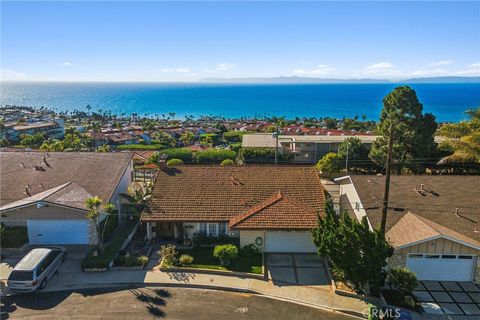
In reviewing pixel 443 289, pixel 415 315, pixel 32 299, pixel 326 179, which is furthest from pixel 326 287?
pixel 326 179

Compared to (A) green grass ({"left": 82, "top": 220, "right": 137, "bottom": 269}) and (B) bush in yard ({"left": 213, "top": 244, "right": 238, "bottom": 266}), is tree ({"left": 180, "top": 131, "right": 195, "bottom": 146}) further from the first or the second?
(B) bush in yard ({"left": 213, "top": 244, "right": 238, "bottom": 266})

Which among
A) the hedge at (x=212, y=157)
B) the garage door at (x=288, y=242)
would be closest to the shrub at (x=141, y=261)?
the garage door at (x=288, y=242)

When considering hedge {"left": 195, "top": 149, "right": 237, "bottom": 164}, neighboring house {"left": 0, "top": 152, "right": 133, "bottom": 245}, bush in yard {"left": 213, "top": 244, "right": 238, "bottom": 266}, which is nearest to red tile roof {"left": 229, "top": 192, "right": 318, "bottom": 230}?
bush in yard {"left": 213, "top": 244, "right": 238, "bottom": 266}

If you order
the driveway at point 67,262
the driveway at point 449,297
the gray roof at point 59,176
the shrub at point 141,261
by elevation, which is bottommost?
the driveway at point 449,297

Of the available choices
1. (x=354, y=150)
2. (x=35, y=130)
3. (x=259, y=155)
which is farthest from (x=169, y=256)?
(x=35, y=130)

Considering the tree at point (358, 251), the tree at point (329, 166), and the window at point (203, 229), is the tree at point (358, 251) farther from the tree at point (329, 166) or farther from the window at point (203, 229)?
the tree at point (329, 166)

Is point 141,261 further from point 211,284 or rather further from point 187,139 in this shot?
point 187,139
